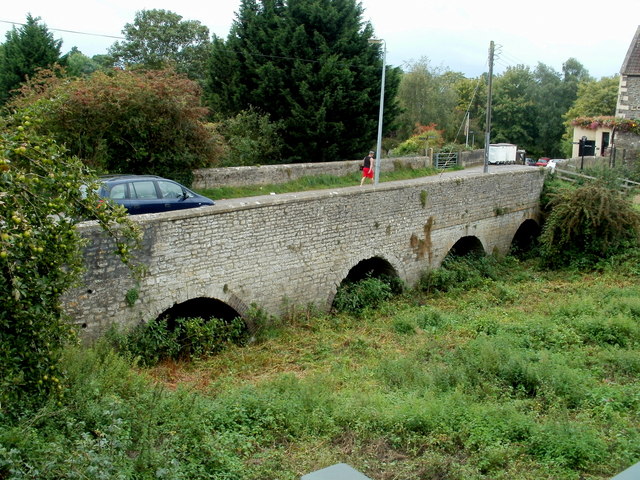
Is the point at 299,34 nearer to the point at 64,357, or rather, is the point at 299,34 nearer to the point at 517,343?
the point at 517,343

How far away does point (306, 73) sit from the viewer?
1053 inches

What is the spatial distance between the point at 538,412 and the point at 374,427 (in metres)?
2.52

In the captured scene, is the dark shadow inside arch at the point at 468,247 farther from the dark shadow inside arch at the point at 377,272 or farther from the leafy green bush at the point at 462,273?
the dark shadow inside arch at the point at 377,272

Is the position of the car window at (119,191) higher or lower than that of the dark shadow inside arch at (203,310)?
higher

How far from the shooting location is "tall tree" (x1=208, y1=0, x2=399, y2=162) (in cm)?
2698

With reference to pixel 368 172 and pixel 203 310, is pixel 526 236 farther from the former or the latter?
pixel 203 310

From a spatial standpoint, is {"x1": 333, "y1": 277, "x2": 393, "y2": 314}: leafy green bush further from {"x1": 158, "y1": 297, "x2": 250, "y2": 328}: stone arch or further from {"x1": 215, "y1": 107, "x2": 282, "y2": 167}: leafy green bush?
{"x1": 215, "y1": 107, "x2": 282, "y2": 167}: leafy green bush

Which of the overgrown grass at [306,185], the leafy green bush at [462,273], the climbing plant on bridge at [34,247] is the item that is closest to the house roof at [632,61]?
the overgrown grass at [306,185]

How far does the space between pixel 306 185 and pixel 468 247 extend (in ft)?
18.8

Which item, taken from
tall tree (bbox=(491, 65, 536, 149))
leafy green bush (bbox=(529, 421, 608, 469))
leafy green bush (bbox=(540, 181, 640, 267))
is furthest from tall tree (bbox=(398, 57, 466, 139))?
leafy green bush (bbox=(529, 421, 608, 469))

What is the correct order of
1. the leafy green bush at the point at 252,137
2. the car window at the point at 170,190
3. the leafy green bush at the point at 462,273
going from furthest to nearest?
the leafy green bush at the point at 252,137 → the leafy green bush at the point at 462,273 → the car window at the point at 170,190

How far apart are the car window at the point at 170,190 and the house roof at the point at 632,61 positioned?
2682 cm

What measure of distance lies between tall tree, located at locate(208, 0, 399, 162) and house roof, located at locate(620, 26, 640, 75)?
13.5 metres

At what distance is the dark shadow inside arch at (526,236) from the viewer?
2309 cm
